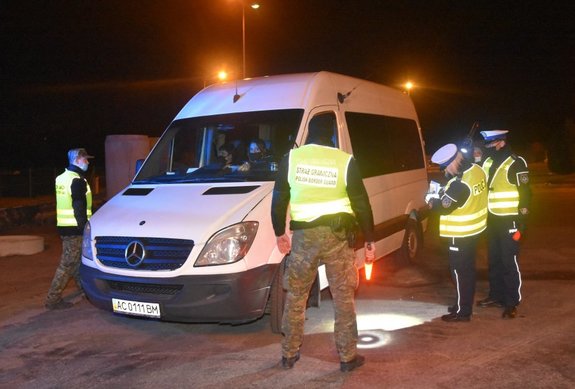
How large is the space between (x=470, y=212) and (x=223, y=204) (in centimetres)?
234

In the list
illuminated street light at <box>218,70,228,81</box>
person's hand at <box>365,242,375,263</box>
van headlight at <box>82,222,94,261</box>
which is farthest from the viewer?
illuminated street light at <box>218,70,228,81</box>

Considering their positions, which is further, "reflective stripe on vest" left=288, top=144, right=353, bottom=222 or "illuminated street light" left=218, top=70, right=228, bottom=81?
"illuminated street light" left=218, top=70, right=228, bottom=81

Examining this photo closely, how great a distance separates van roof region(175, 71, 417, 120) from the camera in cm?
651

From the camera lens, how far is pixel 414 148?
31.4 ft

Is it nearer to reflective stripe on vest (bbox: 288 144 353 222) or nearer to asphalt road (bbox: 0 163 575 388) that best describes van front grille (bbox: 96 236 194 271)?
asphalt road (bbox: 0 163 575 388)

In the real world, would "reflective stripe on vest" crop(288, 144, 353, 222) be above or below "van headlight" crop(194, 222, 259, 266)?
above

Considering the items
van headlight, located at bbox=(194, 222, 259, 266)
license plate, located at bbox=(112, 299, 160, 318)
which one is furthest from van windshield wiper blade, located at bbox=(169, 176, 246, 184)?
license plate, located at bbox=(112, 299, 160, 318)

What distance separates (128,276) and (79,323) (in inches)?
52.6

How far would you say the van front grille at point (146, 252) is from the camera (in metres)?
5.30

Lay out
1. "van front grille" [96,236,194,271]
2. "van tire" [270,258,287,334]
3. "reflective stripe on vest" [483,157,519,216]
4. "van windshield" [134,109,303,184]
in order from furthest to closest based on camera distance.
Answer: "reflective stripe on vest" [483,157,519,216]
"van windshield" [134,109,303,184]
"van tire" [270,258,287,334]
"van front grille" [96,236,194,271]

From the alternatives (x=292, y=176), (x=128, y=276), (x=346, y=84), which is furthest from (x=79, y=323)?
(x=346, y=84)

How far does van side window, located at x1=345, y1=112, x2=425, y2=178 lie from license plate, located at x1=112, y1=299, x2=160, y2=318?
291 cm

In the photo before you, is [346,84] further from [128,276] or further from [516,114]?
[516,114]

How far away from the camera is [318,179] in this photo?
15.3 feet
